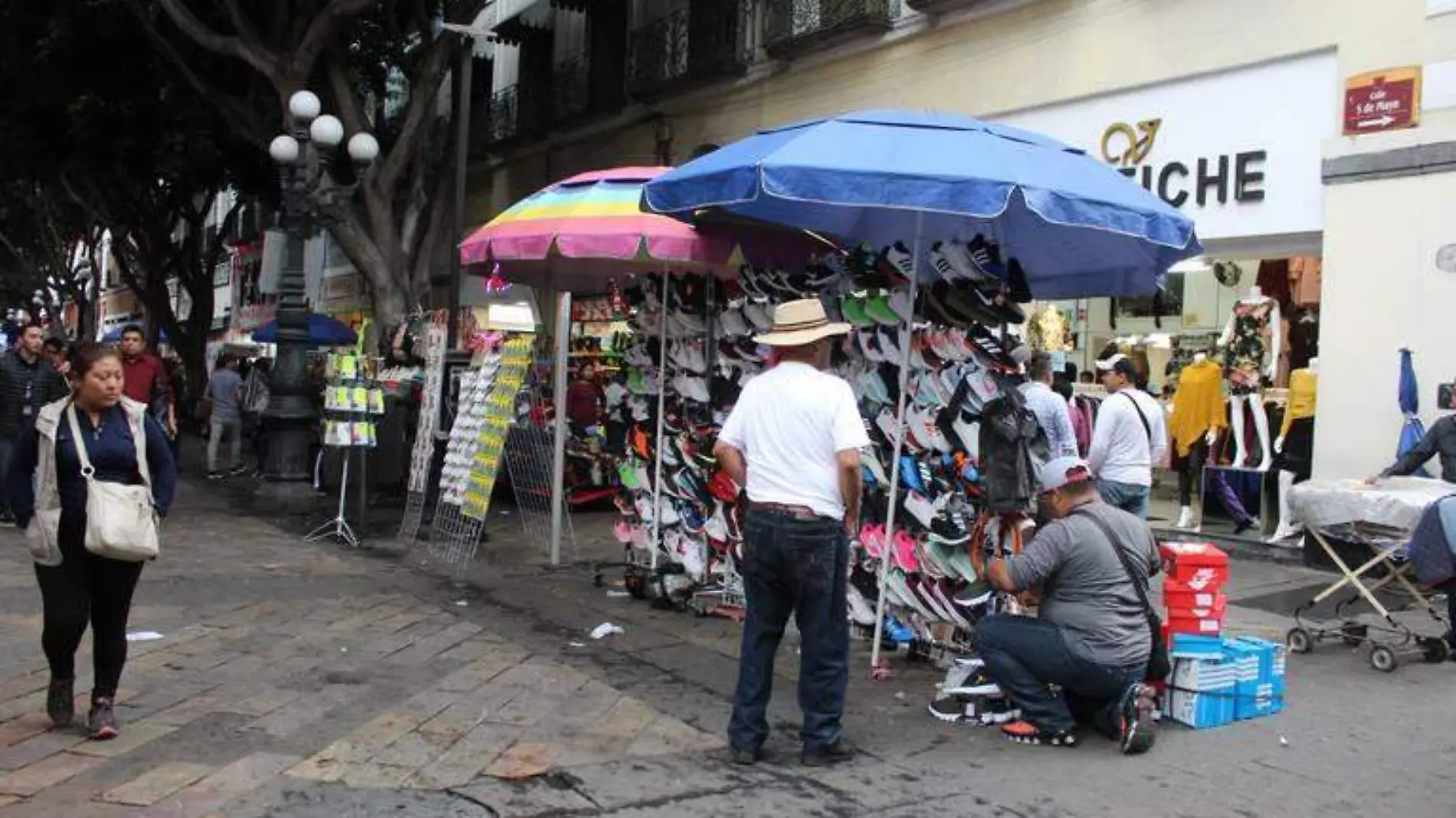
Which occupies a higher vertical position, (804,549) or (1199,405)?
(1199,405)

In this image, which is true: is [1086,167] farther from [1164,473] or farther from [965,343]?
[1164,473]

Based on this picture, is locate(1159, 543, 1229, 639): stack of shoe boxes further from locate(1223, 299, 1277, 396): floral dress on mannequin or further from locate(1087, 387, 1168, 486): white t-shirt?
locate(1223, 299, 1277, 396): floral dress on mannequin

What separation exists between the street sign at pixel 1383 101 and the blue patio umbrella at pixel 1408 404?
1.86m

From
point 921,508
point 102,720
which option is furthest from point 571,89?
point 102,720

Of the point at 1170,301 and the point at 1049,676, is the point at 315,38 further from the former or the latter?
the point at 1049,676

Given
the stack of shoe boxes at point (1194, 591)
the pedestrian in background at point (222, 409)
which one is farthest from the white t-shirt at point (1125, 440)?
the pedestrian in background at point (222, 409)

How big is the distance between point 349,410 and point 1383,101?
913cm

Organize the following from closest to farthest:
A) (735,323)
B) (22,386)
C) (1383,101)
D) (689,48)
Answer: (735,323) → (1383,101) → (22,386) → (689,48)

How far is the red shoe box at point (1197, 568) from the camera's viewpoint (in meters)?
5.57

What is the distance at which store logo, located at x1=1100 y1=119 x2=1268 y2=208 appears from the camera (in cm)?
1090

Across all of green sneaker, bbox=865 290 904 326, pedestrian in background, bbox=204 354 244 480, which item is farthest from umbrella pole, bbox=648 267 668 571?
pedestrian in background, bbox=204 354 244 480

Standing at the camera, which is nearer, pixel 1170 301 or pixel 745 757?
pixel 745 757

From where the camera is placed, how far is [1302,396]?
416 inches

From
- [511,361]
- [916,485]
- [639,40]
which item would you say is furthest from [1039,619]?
[639,40]
